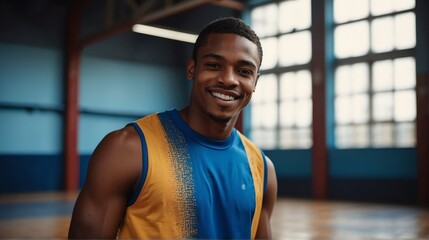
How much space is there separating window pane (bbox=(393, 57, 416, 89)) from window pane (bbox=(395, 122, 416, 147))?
68 centimetres

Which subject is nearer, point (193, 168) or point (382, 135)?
point (193, 168)

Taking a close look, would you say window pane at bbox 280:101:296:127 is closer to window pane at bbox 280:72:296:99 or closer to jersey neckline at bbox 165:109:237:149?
window pane at bbox 280:72:296:99

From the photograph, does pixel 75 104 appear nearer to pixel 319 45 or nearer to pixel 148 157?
pixel 319 45

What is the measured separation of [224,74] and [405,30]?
8.65 metres

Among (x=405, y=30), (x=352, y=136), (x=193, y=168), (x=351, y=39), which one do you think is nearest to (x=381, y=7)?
(x=405, y=30)

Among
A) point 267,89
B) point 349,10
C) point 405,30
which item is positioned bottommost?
point 267,89

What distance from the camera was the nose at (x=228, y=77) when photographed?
1.30 m

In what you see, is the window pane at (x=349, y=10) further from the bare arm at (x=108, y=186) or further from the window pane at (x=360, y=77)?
the bare arm at (x=108, y=186)

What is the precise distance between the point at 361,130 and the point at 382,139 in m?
0.50

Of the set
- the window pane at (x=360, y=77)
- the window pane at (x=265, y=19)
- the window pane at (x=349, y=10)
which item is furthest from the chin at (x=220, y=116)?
the window pane at (x=265, y=19)

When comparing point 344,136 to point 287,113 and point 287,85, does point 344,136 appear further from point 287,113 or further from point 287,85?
point 287,85

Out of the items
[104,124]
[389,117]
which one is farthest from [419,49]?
[104,124]

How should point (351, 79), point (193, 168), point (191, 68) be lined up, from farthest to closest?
point (351, 79) → point (191, 68) → point (193, 168)

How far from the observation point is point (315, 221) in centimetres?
609
